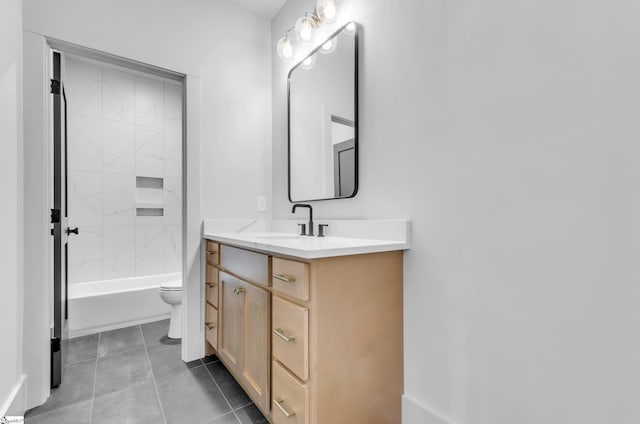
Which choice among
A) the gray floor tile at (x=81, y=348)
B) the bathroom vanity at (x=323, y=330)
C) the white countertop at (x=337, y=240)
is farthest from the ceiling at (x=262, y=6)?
the gray floor tile at (x=81, y=348)

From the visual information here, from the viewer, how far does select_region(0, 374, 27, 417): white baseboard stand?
4.19 ft

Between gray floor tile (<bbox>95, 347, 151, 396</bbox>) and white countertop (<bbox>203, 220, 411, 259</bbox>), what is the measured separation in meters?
0.90

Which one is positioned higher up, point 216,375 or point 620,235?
point 620,235

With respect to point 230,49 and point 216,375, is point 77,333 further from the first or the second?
point 230,49

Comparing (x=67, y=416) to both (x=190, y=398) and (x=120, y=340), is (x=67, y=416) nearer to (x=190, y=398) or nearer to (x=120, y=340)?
(x=190, y=398)

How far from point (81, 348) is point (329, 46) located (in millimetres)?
2674

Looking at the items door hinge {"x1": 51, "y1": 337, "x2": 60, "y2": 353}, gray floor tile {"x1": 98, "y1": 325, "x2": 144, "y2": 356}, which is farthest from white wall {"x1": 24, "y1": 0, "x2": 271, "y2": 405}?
gray floor tile {"x1": 98, "y1": 325, "x2": 144, "y2": 356}

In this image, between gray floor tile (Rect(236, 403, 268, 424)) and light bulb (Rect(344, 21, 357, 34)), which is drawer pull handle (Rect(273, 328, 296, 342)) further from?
light bulb (Rect(344, 21, 357, 34))

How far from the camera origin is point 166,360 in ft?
6.53

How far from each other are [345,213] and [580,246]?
104 cm

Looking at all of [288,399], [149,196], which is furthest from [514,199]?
[149,196]

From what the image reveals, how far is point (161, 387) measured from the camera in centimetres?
167

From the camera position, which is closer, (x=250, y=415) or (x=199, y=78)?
(x=250, y=415)

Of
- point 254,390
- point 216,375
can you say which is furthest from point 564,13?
point 216,375
